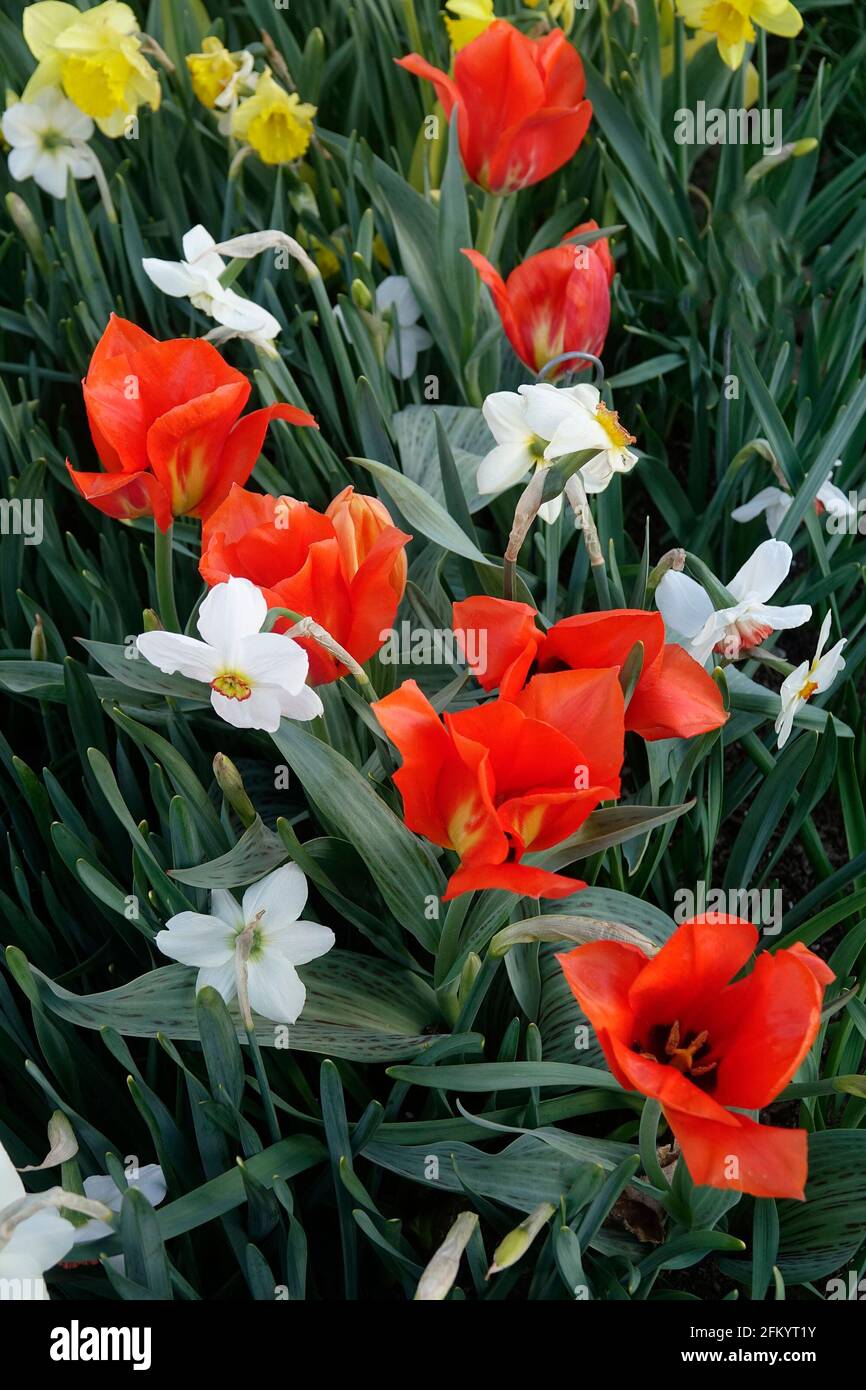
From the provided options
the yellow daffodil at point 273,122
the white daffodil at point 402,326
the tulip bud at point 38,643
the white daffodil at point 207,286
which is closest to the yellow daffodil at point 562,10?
the yellow daffodil at point 273,122

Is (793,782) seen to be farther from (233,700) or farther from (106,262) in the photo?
(106,262)

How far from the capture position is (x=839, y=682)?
1.20 metres

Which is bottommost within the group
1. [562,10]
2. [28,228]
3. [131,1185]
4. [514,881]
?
[131,1185]

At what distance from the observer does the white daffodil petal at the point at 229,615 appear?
740 millimetres

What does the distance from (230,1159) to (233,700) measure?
0.35 m

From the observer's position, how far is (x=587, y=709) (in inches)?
28.5

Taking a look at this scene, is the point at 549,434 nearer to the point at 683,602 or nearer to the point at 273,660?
the point at 683,602

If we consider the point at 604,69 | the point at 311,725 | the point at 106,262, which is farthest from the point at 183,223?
the point at 311,725

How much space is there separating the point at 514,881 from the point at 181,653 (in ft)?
0.82

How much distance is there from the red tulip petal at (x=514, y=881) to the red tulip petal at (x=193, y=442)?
375 millimetres

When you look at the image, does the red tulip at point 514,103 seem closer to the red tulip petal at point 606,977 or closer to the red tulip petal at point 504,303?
the red tulip petal at point 504,303

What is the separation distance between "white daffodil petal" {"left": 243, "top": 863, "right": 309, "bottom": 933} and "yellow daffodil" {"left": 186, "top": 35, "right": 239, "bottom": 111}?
112 cm

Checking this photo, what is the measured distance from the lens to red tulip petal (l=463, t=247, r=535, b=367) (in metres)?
1.11

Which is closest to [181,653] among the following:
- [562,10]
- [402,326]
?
[402,326]
